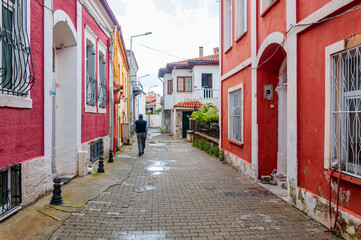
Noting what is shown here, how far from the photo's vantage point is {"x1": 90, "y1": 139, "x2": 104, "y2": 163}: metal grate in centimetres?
908

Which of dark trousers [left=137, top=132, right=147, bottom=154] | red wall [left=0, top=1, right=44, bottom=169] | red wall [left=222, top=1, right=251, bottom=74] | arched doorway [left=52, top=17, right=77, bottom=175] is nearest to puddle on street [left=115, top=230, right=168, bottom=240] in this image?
red wall [left=0, top=1, right=44, bottom=169]

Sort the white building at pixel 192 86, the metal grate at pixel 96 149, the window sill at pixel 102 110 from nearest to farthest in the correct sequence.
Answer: the metal grate at pixel 96 149 → the window sill at pixel 102 110 → the white building at pixel 192 86

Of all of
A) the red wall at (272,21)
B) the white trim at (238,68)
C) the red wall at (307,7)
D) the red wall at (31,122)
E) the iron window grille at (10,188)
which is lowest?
the iron window grille at (10,188)

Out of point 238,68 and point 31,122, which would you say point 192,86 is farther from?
point 31,122

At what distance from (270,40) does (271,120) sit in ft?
6.85

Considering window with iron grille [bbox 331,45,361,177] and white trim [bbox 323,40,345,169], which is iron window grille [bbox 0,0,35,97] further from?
window with iron grille [bbox 331,45,361,177]

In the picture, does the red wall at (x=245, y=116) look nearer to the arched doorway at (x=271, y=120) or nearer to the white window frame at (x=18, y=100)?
the arched doorway at (x=271, y=120)

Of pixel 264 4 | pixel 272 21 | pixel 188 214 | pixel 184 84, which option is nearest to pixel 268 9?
pixel 272 21

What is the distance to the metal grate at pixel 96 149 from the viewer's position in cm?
908

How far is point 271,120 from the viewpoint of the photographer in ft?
25.0

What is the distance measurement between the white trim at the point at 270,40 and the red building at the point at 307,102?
0.07 ft

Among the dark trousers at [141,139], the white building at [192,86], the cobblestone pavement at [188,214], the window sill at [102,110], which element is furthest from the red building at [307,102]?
the white building at [192,86]

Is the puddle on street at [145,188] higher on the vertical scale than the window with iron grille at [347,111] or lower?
lower

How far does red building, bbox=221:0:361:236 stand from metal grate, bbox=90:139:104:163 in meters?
4.66
